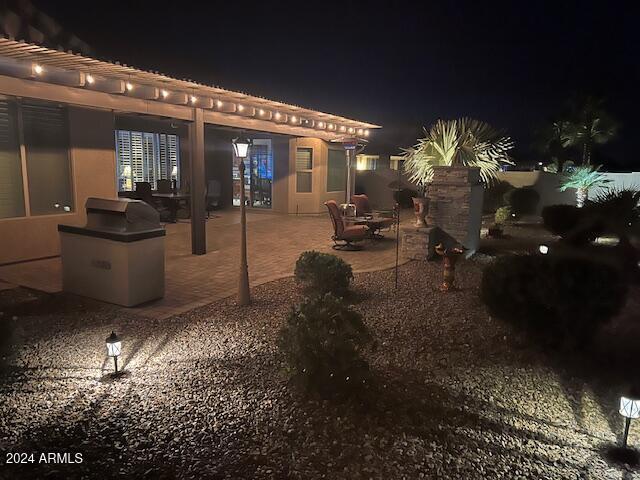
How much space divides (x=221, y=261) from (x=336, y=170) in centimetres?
1098

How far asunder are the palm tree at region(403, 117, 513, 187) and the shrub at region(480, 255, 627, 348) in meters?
5.86

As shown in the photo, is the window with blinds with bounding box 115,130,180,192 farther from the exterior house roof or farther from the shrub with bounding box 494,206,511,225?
the shrub with bounding box 494,206,511,225

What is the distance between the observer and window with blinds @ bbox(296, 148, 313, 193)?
17781 millimetres

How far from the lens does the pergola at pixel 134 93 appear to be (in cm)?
659

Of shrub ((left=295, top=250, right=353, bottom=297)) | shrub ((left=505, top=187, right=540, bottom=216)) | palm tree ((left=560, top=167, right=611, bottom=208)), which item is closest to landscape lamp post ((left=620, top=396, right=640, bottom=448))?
shrub ((left=295, top=250, right=353, bottom=297))

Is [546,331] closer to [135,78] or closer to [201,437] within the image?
[201,437]

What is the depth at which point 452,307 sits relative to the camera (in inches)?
253

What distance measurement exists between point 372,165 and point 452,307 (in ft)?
91.7

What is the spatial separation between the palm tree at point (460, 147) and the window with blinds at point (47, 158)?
24.8 ft

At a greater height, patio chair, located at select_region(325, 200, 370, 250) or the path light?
patio chair, located at select_region(325, 200, 370, 250)

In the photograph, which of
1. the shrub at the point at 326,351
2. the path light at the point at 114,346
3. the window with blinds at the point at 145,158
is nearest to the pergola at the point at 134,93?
the path light at the point at 114,346

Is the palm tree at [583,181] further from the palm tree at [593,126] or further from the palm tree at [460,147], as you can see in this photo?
the palm tree at [460,147]

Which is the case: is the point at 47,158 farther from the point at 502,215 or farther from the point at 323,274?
the point at 502,215

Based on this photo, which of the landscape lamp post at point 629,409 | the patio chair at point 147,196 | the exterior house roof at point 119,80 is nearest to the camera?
the landscape lamp post at point 629,409
